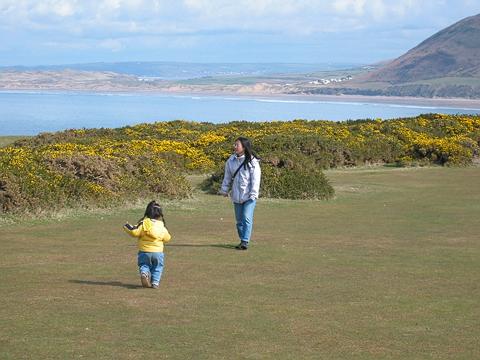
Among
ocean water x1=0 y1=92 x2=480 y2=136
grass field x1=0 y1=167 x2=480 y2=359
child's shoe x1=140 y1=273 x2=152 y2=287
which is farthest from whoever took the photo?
ocean water x1=0 y1=92 x2=480 y2=136

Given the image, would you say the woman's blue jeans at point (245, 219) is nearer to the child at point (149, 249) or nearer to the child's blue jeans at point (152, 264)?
the child at point (149, 249)

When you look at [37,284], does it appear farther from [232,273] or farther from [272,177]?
[272,177]

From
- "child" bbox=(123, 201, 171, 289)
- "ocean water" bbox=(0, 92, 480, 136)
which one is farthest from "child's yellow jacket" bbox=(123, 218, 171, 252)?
"ocean water" bbox=(0, 92, 480, 136)

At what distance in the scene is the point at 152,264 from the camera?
1027cm

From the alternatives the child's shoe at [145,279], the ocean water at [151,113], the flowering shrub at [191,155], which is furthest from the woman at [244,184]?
the ocean water at [151,113]

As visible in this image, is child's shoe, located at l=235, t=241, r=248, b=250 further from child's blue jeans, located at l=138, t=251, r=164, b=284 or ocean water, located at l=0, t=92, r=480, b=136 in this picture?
ocean water, located at l=0, t=92, r=480, b=136

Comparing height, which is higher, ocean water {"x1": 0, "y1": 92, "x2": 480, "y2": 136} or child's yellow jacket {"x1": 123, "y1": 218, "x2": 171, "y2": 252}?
child's yellow jacket {"x1": 123, "y1": 218, "x2": 171, "y2": 252}

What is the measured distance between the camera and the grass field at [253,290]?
7812mm

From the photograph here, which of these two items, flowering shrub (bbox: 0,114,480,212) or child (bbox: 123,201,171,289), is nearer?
child (bbox: 123,201,171,289)

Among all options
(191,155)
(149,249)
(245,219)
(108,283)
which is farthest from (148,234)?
(191,155)

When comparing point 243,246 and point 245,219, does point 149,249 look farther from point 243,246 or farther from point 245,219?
point 245,219

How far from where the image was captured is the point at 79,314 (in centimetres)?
879

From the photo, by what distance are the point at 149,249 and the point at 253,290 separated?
129cm

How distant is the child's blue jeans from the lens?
33.4 feet
